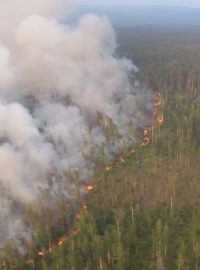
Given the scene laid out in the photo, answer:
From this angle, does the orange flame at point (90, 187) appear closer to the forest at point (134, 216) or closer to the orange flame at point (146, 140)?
the forest at point (134, 216)

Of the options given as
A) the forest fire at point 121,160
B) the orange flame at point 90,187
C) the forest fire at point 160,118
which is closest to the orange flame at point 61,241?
the orange flame at point 90,187

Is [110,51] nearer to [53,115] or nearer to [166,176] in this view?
[53,115]

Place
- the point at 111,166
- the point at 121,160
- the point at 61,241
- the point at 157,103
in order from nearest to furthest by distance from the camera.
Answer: the point at 61,241 → the point at 111,166 → the point at 121,160 → the point at 157,103

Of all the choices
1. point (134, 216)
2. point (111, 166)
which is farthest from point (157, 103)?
point (134, 216)

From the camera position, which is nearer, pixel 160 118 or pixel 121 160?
pixel 121 160

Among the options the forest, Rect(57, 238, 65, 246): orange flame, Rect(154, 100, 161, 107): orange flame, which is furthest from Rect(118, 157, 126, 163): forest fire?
Rect(154, 100, 161, 107): orange flame

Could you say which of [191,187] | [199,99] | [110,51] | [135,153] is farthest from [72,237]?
[110,51]

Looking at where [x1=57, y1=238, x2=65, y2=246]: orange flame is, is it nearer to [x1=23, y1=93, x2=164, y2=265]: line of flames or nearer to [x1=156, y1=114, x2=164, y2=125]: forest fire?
[x1=23, y1=93, x2=164, y2=265]: line of flames

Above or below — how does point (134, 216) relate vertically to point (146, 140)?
below

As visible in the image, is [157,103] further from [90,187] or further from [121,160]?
[90,187]
